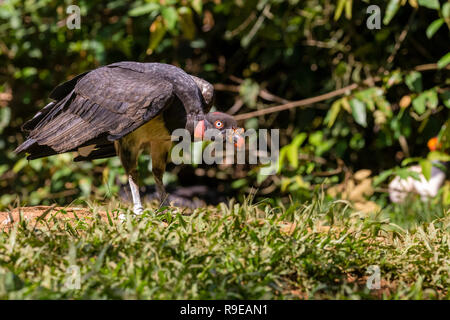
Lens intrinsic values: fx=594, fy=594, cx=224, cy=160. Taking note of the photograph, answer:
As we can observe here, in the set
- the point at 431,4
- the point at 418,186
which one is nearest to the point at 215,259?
the point at 431,4

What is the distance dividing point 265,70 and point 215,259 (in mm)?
5458

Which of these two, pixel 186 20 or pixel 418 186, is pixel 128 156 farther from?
pixel 418 186

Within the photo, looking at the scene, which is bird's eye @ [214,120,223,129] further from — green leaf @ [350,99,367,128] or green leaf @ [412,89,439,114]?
green leaf @ [412,89,439,114]

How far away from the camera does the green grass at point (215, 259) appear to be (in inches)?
104

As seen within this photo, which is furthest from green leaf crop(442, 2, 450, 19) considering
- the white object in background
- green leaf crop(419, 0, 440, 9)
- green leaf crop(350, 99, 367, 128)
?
the white object in background

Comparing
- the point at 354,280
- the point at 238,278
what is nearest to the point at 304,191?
the point at 354,280

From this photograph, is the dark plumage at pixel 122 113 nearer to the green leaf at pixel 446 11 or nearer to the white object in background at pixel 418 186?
the green leaf at pixel 446 11

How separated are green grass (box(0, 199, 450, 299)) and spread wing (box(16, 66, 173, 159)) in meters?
0.72

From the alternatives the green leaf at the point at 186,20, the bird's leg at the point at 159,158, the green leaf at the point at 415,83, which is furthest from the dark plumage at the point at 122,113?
the green leaf at the point at 415,83

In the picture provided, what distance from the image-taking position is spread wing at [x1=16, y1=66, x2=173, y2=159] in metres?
3.93

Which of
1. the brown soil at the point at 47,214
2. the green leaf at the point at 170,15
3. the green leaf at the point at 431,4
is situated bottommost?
the brown soil at the point at 47,214

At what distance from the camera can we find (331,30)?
7410 mm
